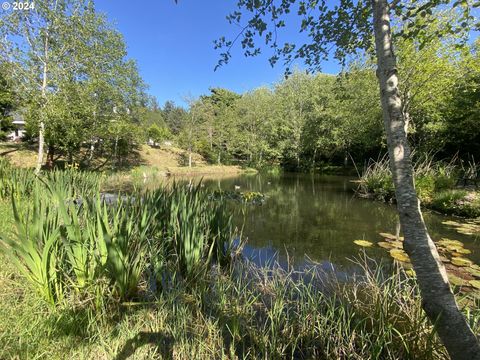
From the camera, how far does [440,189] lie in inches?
416

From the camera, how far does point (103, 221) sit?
8.40ft

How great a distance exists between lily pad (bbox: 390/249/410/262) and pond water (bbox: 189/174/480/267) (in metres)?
0.16

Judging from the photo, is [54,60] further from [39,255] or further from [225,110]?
[225,110]

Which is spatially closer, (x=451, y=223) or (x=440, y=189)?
(x=451, y=223)

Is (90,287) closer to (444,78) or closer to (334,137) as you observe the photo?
(444,78)

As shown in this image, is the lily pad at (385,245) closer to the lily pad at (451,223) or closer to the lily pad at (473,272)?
the lily pad at (473,272)

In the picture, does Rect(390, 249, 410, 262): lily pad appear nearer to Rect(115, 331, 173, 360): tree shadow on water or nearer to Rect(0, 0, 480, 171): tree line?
Rect(0, 0, 480, 171): tree line

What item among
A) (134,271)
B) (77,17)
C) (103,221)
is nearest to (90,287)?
(134,271)

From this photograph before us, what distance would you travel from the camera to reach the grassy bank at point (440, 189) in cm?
909

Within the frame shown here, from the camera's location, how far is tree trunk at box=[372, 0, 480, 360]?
Answer: 1505 millimetres

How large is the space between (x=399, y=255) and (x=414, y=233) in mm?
4425

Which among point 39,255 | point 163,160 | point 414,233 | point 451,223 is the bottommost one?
point 451,223

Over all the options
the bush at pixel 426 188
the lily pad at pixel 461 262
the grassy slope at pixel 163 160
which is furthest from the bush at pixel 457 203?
the grassy slope at pixel 163 160

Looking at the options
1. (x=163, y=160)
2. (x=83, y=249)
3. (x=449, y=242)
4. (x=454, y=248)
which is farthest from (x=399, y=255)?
(x=163, y=160)
